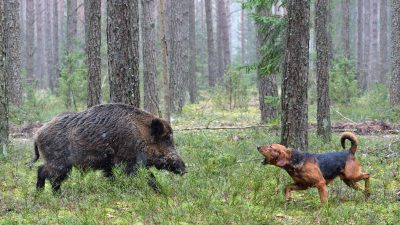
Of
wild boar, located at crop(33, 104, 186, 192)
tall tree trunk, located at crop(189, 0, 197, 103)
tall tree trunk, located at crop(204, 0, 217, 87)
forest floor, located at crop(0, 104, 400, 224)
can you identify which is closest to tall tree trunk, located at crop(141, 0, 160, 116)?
forest floor, located at crop(0, 104, 400, 224)

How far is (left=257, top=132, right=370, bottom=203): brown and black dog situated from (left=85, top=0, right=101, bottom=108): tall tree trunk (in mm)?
8815

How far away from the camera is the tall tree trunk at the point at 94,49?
1472 cm

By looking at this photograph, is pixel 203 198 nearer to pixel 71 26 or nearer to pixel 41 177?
pixel 41 177

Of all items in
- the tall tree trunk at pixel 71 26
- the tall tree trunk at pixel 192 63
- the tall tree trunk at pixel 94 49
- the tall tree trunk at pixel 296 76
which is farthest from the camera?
the tall tree trunk at pixel 71 26

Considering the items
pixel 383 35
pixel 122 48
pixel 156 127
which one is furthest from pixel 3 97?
pixel 383 35

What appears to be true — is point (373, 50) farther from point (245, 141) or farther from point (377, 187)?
point (377, 187)

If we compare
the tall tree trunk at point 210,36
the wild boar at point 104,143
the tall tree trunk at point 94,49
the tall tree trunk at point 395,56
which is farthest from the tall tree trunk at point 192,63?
the wild boar at point 104,143

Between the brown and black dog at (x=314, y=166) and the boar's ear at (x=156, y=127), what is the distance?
6.75ft

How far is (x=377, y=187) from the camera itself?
8.40 metres

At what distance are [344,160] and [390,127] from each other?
960 cm

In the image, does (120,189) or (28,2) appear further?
(28,2)

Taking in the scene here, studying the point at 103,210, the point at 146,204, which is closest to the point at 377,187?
the point at 146,204

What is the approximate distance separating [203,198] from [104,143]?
2.33 m

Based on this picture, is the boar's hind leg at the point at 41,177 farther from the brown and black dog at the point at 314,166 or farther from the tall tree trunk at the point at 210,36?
the tall tree trunk at the point at 210,36
